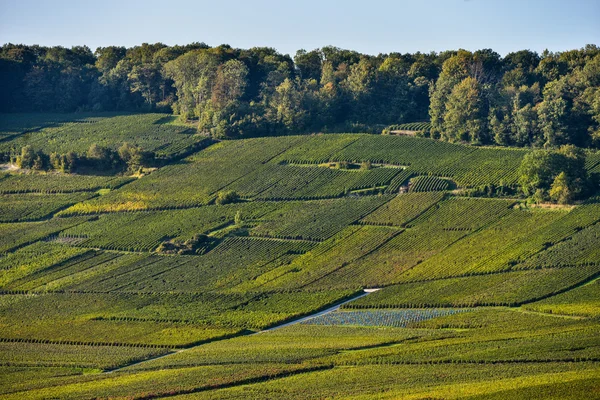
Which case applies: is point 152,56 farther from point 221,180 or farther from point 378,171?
point 378,171

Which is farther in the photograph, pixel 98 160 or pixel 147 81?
pixel 147 81

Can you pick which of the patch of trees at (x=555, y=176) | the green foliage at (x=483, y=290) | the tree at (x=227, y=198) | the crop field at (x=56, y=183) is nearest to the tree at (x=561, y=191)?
the patch of trees at (x=555, y=176)

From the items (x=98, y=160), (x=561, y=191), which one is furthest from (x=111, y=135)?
(x=561, y=191)

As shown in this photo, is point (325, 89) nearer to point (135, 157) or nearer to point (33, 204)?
point (135, 157)

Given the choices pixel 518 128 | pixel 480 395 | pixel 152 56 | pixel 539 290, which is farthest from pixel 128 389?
pixel 152 56

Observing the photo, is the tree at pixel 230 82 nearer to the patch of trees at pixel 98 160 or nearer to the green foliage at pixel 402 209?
the patch of trees at pixel 98 160
